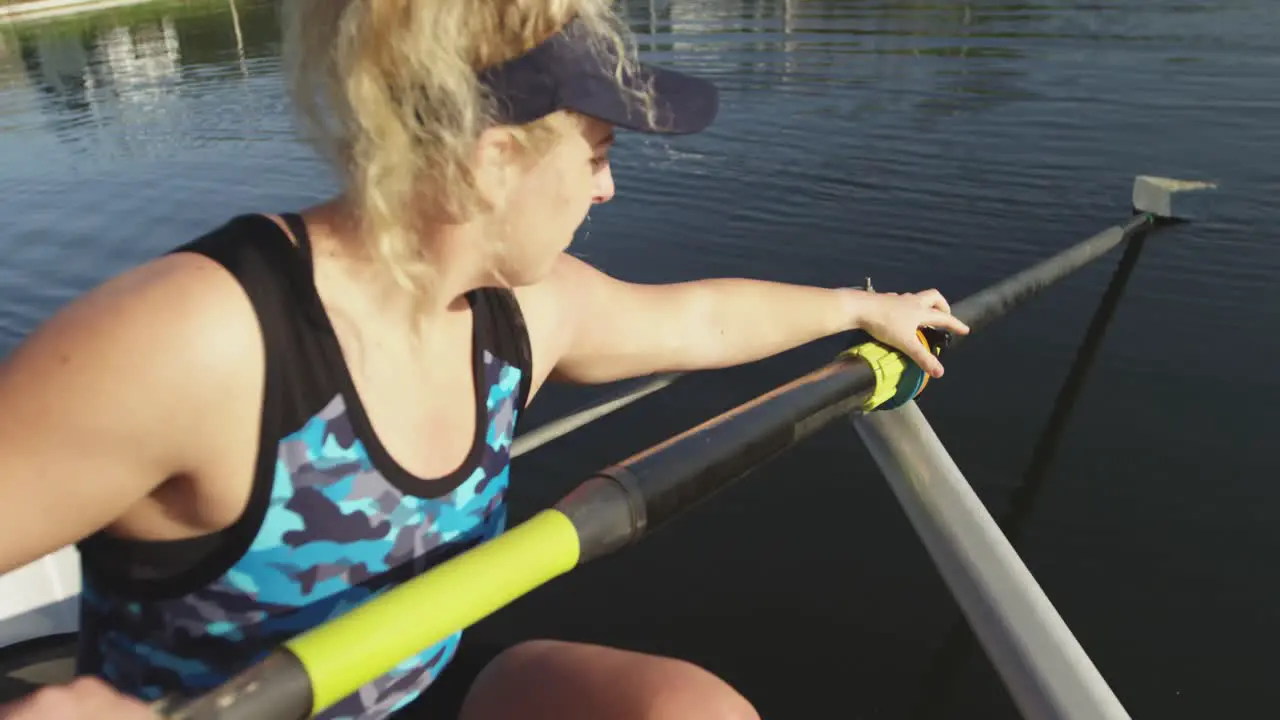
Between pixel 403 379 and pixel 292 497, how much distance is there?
0.84ft

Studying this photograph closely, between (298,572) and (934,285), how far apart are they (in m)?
5.00

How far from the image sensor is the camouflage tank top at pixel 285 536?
1.33 metres

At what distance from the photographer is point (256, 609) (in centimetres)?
146

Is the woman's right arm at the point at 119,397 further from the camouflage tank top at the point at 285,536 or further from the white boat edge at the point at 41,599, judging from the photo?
the white boat edge at the point at 41,599

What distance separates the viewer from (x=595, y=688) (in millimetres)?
1625

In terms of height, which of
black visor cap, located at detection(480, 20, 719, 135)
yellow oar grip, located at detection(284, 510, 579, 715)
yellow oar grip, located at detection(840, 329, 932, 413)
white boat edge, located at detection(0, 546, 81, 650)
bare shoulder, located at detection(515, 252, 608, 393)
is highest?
black visor cap, located at detection(480, 20, 719, 135)

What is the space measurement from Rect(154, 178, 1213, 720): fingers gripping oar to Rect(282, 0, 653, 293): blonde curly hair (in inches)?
18.4

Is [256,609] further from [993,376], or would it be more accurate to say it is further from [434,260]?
[993,376]

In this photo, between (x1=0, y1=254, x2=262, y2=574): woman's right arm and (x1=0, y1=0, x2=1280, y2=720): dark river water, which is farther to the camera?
(x1=0, y1=0, x2=1280, y2=720): dark river water

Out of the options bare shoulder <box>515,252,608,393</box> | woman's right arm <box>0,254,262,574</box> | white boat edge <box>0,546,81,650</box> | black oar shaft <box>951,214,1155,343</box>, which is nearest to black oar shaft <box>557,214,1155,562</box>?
bare shoulder <box>515,252,608,393</box>

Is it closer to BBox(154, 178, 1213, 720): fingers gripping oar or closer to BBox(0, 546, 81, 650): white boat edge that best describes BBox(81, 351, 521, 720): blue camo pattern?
BBox(154, 178, 1213, 720): fingers gripping oar

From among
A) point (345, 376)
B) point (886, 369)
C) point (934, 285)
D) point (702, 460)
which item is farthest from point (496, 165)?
point (934, 285)

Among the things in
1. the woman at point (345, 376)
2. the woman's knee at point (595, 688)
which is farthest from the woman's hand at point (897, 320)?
the woman's knee at point (595, 688)

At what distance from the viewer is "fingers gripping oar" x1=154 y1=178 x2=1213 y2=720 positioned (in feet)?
4.06
